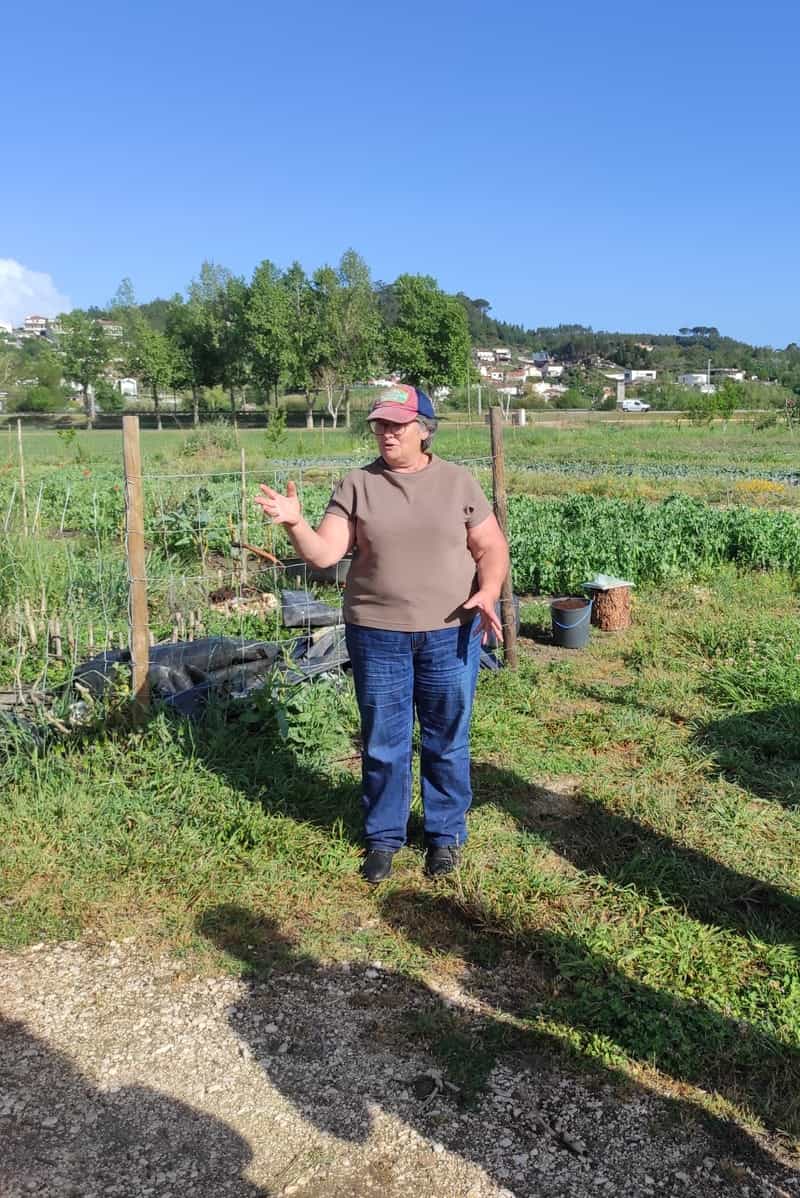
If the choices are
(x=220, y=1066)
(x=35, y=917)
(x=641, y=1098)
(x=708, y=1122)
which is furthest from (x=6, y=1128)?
(x=708, y=1122)

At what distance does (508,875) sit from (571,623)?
3.54m

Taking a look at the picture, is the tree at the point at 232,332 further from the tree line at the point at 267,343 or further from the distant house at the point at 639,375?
the distant house at the point at 639,375

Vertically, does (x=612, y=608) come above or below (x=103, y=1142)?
above

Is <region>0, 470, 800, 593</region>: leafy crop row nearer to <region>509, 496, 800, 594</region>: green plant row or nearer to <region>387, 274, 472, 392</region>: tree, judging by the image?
<region>509, 496, 800, 594</region>: green plant row

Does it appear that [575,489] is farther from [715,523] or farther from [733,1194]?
[733,1194]

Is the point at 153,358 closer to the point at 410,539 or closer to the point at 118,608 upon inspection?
the point at 118,608

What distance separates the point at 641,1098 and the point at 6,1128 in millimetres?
1634

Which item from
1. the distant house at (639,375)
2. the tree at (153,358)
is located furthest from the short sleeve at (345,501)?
the distant house at (639,375)

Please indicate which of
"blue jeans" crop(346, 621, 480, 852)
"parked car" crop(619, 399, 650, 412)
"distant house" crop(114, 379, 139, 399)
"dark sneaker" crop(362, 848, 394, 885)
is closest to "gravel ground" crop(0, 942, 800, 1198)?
"dark sneaker" crop(362, 848, 394, 885)

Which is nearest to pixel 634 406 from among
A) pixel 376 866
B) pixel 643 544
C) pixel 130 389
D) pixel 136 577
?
pixel 130 389

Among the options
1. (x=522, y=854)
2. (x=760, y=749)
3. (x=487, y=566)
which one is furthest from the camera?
(x=760, y=749)

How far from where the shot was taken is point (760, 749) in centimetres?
471

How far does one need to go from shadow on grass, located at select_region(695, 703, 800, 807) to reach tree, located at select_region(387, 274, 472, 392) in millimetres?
65728

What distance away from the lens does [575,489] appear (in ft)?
59.0
